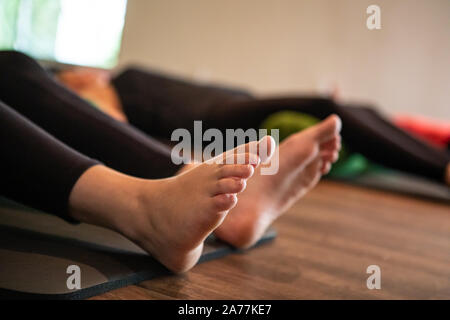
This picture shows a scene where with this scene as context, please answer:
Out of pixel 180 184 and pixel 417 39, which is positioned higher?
pixel 180 184

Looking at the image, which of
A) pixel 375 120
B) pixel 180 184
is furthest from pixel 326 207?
pixel 180 184

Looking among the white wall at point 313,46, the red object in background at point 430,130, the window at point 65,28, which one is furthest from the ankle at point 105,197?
the window at point 65,28

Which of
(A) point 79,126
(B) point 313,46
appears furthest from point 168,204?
(B) point 313,46

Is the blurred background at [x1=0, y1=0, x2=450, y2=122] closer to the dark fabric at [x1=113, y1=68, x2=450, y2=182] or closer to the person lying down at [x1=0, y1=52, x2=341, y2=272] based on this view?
the dark fabric at [x1=113, y1=68, x2=450, y2=182]

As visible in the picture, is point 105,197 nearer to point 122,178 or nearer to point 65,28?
point 122,178

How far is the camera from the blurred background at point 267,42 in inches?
188

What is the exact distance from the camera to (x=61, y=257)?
32.5 inches

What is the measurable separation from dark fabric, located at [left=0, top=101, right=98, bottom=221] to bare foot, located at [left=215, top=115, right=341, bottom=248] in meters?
0.33

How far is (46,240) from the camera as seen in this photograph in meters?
0.90

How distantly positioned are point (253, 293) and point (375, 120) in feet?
5.61

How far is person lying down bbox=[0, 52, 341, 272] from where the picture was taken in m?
0.75

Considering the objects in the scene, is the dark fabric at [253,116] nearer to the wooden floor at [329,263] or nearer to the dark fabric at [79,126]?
the wooden floor at [329,263]

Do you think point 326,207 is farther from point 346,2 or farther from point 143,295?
point 346,2

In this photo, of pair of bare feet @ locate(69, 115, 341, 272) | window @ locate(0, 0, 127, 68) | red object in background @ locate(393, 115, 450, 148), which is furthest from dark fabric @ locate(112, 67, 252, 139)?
window @ locate(0, 0, 127, 68)
